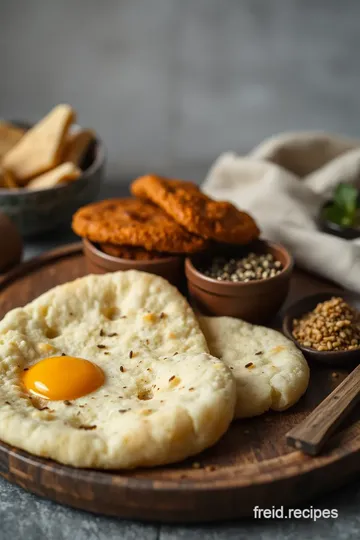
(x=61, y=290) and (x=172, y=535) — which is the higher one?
(x=61, y=290)

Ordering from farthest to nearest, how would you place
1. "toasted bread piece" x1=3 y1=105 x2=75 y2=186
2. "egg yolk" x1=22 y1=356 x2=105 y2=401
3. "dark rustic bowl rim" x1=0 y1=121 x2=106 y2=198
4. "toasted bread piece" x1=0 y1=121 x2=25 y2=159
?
"toasted bread piece" x1=0 y1=121 x2=25 y2=159 < "toasted bread piece" x1=3 y1=105 x2=75 y2=186 < "dark rustic bowl rim" x1=0 y1=121 x2=106 y2=198 < "egg yolk" x1=22 y1=356 x2=105 y2=401

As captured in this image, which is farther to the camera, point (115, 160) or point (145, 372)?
point (115, 160)

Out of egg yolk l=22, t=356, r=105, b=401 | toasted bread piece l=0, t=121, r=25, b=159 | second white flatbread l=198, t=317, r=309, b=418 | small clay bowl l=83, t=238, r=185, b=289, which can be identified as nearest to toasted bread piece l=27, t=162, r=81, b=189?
toasted bread piece l=0, t=121, r=25, b=159

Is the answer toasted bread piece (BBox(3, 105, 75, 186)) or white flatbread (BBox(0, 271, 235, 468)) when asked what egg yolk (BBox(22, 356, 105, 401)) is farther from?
toasted bread piece (BBox(3, 105, 75, 186))

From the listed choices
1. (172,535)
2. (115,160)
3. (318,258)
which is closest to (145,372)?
(172,535)

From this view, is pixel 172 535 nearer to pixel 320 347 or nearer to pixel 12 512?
pixel 12 512

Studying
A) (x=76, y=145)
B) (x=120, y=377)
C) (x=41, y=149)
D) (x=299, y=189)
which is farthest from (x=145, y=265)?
(x=76, y=145)

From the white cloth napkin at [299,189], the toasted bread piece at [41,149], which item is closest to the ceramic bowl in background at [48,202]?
the toasted bread piece at [41,149]
